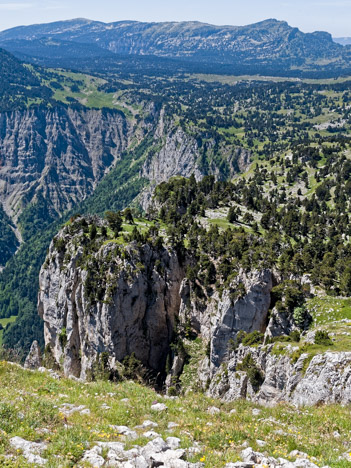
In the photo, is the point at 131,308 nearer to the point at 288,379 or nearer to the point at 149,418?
the point at 288,379

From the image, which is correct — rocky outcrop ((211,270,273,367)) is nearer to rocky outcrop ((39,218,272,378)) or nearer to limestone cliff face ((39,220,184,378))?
rocky outcrop ((39,218,272,378))

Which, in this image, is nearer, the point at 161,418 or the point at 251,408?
the point at 161,418

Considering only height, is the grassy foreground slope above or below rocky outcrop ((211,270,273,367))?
above

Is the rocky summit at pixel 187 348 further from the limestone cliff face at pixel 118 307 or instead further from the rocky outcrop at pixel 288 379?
the limestone cliff face at pixel 118 307

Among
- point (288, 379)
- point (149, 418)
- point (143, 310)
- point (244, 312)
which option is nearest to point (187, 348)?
point (143, 310)

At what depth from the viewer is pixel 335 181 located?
17462 centimetres

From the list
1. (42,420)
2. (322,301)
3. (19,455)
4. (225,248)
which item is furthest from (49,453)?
(225,248)

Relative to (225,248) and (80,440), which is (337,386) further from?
(225,248)

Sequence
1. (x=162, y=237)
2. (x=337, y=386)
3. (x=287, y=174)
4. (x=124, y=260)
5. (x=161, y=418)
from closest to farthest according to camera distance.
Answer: (x=161, y=418) < (x=337, y=386) < (x=124, y=260) < (x=162, y=237) < (x=287, y=174)

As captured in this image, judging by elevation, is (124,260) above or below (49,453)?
below

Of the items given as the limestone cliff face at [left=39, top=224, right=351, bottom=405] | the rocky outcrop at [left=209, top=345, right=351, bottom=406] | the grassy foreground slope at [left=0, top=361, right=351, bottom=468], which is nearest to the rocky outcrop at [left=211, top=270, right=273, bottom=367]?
the limestone cliff face at [left=39, top=224, right=351, bottom=405]

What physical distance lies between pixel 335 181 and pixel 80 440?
17970 centimetres

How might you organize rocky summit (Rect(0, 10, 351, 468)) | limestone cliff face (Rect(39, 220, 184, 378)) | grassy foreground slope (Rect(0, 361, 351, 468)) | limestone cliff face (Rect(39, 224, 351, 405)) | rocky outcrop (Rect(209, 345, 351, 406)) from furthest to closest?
1. limestone cliff face (Rect(39, 220, 184, 378))
2. limestone cliff face (Rect(39, 224, 351, 405))
3. rocky outcrop (Rect(209, 345, 351, 406))
4. rocky summit (Rect(0, 10, 351, 468))
5. grassy foreground slope (Rect(0, 361, 351, 468))

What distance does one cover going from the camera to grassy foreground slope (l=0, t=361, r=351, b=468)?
56.0 ft
